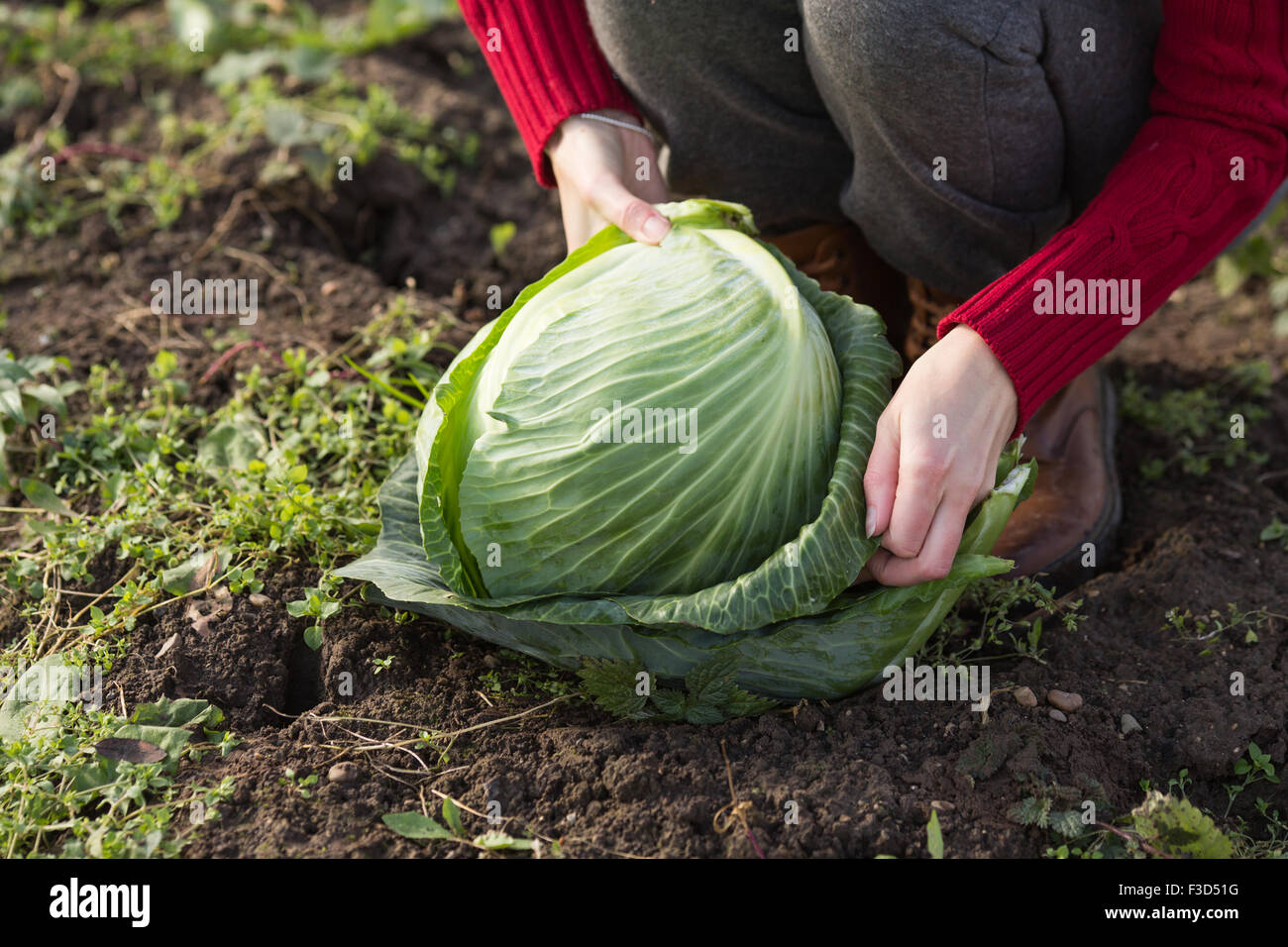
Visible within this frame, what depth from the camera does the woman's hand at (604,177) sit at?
9.12 ft

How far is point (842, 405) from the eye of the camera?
8.37 feet

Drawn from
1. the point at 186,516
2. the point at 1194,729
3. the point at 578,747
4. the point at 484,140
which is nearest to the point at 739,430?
the point at 578,747

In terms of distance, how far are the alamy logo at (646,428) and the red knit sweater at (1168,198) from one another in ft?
2.22

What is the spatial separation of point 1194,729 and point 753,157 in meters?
2.07

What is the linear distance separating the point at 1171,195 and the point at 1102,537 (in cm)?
106

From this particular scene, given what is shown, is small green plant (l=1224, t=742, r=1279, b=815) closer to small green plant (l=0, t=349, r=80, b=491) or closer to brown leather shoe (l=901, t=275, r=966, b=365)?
brown leather shoe (l=901, t=275, r=966, b=365)

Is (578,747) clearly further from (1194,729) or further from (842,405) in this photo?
(1194,729)

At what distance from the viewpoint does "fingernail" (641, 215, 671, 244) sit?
8.78ft

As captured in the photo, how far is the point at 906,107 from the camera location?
112 inches

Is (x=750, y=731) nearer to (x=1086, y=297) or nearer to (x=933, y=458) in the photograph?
(x=933, y=458)

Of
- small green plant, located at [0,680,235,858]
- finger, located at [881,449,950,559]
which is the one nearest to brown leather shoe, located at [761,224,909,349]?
finger, located at [881,449,950,559]

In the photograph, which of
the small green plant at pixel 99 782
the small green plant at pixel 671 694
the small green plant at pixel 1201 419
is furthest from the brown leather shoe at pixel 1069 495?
the small green plant at pixel 99 782
